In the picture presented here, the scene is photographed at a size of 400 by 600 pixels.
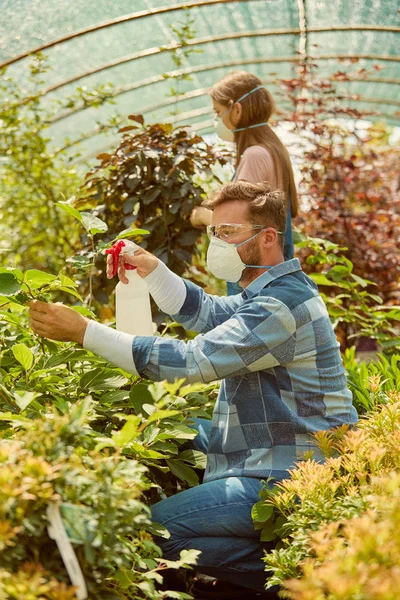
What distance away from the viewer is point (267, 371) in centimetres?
232

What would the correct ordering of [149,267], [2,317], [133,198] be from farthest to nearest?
[133,198]
[149,267]
[2,317]

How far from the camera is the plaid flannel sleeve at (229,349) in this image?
2.13 meters

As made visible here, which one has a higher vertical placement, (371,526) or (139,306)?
(139,306)

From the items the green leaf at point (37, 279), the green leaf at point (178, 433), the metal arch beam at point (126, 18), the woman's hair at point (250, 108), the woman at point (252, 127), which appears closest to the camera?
the green leaf at point (178, 433)

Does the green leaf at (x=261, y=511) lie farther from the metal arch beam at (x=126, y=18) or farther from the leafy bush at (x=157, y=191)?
the metal arch beam at (x=126, y=18)

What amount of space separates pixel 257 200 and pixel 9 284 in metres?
0.90

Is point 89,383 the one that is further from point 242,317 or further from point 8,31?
point 8,31

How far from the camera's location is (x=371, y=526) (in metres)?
1.26

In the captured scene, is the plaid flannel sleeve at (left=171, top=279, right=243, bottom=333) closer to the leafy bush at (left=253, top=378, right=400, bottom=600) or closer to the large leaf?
the large leaf

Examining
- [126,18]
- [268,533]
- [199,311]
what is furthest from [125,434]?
[126,18]

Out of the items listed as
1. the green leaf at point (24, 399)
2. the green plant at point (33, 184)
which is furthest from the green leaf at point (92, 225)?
the green plant at point (33, 184)

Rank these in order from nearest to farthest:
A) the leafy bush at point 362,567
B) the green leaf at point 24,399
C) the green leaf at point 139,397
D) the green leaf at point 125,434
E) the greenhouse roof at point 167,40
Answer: the leafy bush at point 362,567
the green leaf at point 125,434
the green leaf at point 24,399
the green leaf at point 139,397
the greenhouse roof at point 167,40

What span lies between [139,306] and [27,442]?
3.96 ft

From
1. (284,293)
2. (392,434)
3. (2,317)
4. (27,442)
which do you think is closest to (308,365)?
(284,293)
